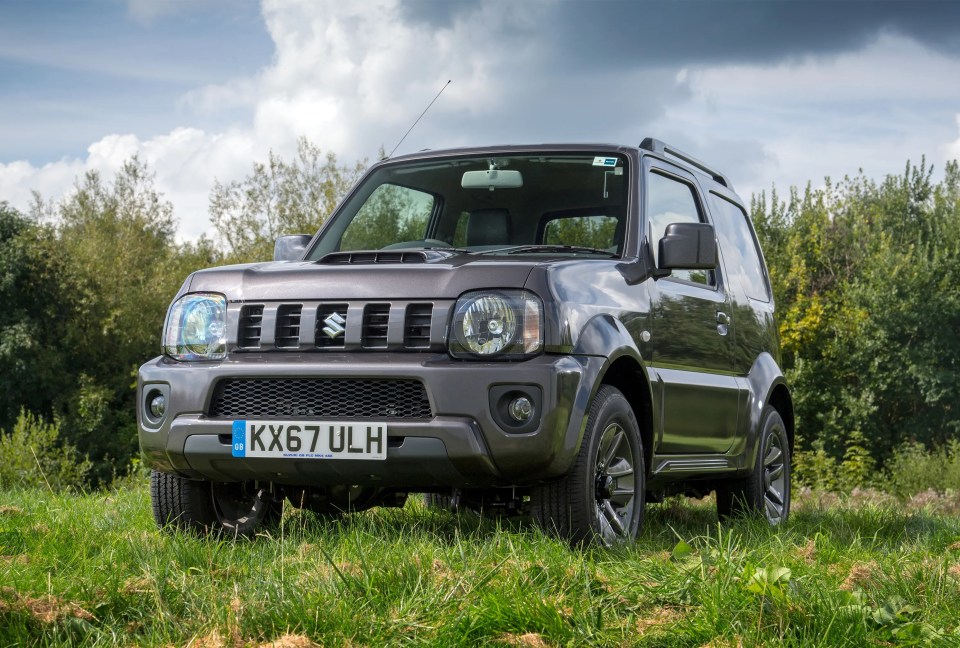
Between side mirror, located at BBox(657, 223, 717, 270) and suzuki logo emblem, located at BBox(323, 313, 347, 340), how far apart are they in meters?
1.66

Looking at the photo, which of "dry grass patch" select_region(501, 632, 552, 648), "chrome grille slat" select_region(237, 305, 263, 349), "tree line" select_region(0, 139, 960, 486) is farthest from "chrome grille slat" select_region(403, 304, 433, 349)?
"tree line" select_region(0, 139, 960, 486)

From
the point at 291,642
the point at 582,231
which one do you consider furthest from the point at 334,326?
the point at 291,642

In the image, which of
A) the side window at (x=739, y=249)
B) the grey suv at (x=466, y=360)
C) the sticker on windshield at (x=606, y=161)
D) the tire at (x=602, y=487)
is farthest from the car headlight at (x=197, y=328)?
the side window at (x=739, y=249)

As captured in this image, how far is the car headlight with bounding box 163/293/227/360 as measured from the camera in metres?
4.97

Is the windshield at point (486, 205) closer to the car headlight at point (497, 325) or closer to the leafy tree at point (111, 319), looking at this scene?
the car headlight at point (497, 325)

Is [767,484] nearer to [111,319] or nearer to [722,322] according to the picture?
[722,322]

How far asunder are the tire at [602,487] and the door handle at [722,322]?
146cm

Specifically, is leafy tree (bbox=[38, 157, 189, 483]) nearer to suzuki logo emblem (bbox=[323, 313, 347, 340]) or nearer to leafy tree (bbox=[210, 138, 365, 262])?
leafy tree (bbox=[210, 138, 365, 262])

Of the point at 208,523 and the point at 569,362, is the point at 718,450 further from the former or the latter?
the point at 208,523

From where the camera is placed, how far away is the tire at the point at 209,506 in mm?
5258

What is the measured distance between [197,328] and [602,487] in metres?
1.82

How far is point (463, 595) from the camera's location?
3.53 m

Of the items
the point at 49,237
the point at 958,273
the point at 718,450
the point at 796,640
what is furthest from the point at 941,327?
the point at 796,640

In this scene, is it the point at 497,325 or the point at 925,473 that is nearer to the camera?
the point at 497,325
